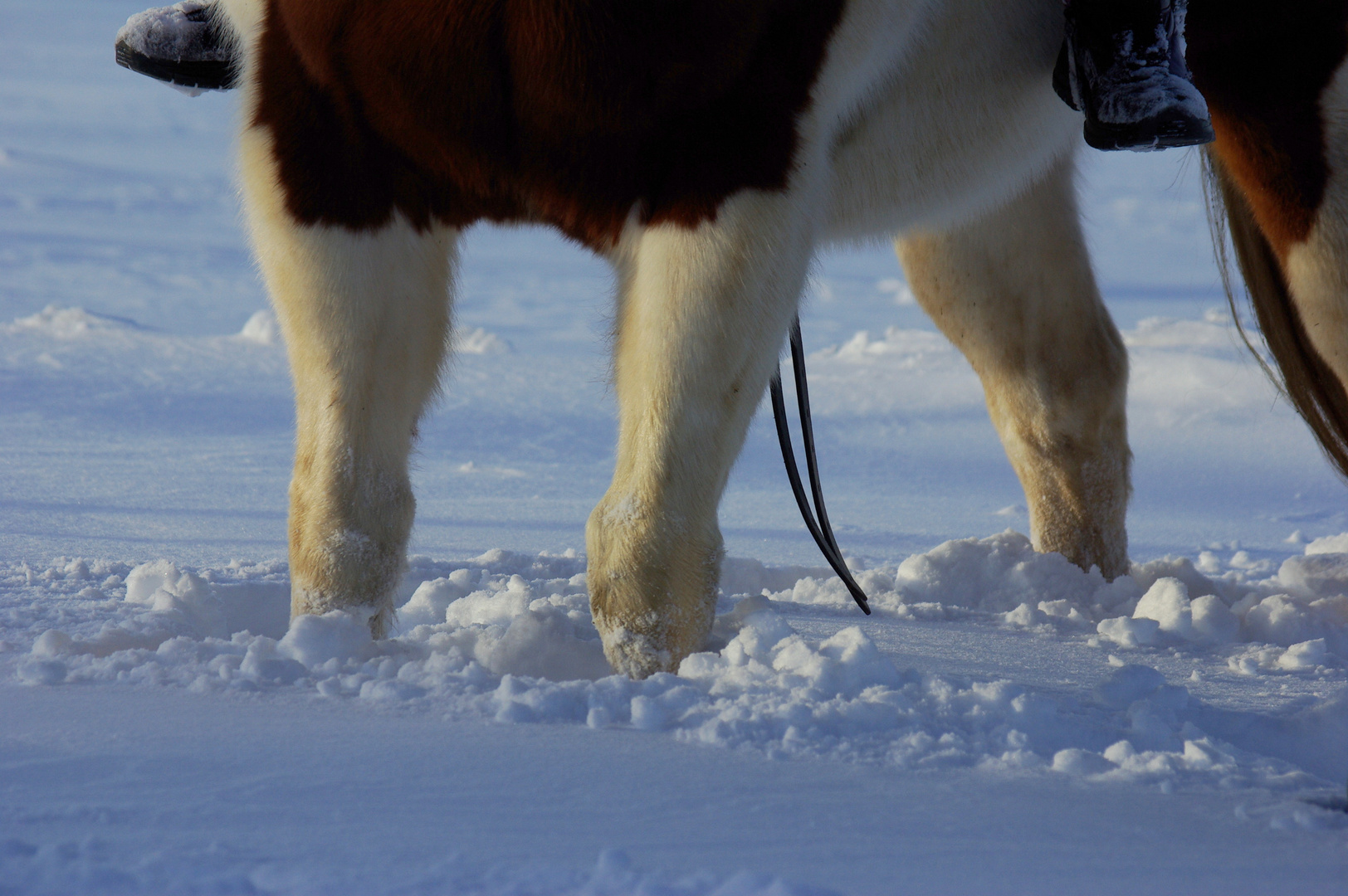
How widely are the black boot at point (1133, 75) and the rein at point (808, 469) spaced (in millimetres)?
630

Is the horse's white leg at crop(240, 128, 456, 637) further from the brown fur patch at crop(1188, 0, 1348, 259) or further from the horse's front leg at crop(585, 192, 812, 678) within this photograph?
the brown fur patch at crop(1188, 0, 1348, 259)

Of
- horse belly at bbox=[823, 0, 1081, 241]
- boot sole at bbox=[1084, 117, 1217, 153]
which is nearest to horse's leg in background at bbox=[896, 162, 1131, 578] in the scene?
horse belly at bbox=[823, 0, 1081, 241]

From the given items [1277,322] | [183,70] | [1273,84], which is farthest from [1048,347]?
[183,70]

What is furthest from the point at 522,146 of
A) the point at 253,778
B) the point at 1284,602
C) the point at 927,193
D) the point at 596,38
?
the point at 1284,602

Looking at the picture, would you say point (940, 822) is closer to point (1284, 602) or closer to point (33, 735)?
point (33, 735)

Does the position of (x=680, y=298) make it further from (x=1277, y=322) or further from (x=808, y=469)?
(x=1277, y=322)

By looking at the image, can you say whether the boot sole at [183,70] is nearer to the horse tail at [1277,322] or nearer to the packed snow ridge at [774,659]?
the packed snow ridge at [774,659]

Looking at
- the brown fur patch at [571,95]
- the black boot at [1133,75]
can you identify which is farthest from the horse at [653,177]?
the black boot at [1133,75]

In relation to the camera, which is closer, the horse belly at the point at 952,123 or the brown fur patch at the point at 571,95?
the brown fur patch at the point at 571,95

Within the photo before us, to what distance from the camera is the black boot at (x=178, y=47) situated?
7.27 feet

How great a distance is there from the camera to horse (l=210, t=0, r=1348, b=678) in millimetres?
1518

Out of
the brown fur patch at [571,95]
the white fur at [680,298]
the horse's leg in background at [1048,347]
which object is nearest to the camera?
the brown fur patch at [571,95]

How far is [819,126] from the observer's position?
1.59 metres

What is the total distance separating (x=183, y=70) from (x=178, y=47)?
42 mm
